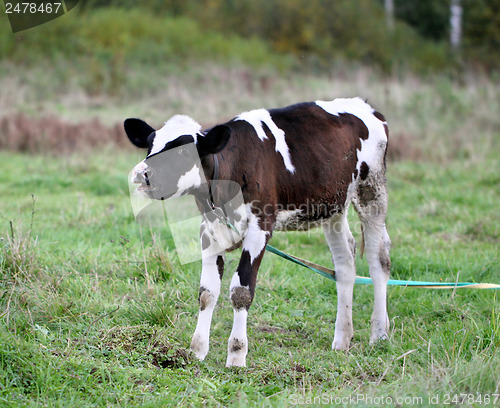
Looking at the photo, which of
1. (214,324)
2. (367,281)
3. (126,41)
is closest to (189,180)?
(214,324)

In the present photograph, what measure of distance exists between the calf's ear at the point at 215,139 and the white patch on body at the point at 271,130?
519 millimetres

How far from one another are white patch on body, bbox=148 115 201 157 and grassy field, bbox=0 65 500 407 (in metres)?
0.72

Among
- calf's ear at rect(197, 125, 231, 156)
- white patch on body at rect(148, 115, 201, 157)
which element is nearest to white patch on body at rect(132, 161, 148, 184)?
white patch on body at rect(148, 115, 201, 157)

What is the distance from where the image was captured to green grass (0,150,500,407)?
3.83 meters

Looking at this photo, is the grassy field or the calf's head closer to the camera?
the grassy field

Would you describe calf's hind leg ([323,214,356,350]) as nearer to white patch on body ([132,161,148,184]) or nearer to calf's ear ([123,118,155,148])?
calf's ear ([123,118,155,148])

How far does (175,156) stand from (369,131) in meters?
1.97

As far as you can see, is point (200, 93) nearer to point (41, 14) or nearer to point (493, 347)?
point (41, 14)

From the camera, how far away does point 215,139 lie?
4098mm

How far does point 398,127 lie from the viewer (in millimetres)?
14133

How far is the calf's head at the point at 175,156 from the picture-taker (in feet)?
13.0

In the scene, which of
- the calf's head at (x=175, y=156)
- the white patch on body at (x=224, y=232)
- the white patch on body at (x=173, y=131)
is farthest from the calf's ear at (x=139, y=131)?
the white patch on body at (x=224, y=232)

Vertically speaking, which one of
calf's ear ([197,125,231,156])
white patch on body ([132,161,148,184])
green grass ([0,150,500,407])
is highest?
calf's ear ([197,125,231,156])

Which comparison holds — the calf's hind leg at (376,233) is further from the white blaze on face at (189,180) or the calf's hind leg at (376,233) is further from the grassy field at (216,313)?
the white blaze on face at (189,180)
